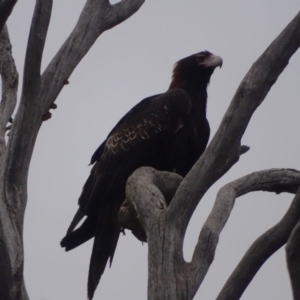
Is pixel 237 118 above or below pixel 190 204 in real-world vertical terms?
above

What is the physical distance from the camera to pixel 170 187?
6148mm

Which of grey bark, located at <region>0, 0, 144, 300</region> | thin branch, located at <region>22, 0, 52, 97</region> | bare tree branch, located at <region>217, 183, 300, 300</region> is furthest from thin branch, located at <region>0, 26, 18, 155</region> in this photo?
bare tree branch, located at <region>217, 183, 300, 300</region>

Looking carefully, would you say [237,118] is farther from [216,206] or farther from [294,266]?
[294,266]

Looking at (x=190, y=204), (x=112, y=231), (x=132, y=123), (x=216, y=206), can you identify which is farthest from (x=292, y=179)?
(x=132, y=123)

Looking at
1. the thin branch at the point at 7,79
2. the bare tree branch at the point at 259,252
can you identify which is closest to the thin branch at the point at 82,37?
the thin branch at the point at 7,79

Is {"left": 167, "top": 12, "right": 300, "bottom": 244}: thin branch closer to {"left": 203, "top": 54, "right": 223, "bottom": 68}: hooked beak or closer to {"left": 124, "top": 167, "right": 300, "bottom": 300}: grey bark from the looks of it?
{"left": 124, "top": 167, "right": 300, "bottom": 300}: grey bark

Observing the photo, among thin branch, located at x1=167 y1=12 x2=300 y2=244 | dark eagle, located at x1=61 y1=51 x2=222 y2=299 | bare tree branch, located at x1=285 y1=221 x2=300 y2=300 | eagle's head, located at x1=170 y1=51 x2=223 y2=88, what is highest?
eagle's head, located at x1=170 y1=51 x2=223 y2=88

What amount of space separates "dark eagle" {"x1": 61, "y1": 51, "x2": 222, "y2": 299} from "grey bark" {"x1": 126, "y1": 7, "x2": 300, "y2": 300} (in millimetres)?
2074

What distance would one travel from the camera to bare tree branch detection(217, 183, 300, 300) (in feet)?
16.2

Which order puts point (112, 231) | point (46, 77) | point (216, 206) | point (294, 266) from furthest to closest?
point (112, 231) < point (46, 77) < point (216, 206) < point (294, 266)

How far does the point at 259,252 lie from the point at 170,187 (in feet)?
4.13

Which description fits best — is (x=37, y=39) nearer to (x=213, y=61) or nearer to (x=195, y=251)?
(x=195, y=251)

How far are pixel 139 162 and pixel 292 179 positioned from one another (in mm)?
2181

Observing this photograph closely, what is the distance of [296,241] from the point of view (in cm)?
417
